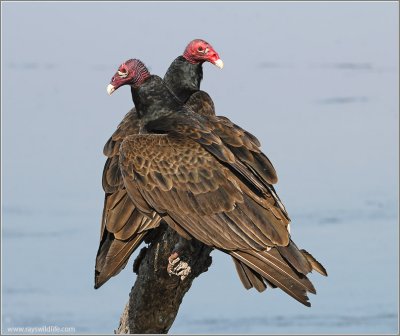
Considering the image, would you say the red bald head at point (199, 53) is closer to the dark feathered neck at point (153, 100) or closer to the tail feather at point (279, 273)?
the dark feathered neck at point (153, 100)

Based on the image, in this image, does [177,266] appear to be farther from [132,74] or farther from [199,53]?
[199,53]

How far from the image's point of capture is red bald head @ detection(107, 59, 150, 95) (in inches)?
243

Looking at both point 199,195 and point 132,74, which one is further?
point 132,74

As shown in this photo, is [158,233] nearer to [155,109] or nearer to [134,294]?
[134,294]

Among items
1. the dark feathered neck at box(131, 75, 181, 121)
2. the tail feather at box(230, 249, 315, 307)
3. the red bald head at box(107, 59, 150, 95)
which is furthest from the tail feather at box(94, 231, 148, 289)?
the red bald head at box(107, 59, 150, 95)

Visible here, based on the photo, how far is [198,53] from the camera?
23.0 ft

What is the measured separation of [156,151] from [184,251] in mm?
538

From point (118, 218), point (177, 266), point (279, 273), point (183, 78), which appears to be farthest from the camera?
point (183, 78)

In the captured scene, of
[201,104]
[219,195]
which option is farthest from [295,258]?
[201,104]

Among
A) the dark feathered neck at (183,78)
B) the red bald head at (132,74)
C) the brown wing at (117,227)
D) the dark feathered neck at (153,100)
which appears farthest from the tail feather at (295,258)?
the dark feathered neck at (183,78)

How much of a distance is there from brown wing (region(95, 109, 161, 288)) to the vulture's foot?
0.63 feet

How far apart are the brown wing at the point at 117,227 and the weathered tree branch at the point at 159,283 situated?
0.43 ft

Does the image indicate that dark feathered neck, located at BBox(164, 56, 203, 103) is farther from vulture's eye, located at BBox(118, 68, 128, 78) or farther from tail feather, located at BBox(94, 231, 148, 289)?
tail feather, located at BBox(94, 231, 148, 289)

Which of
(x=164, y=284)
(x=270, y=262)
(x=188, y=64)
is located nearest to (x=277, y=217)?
(x=270, y=262)
